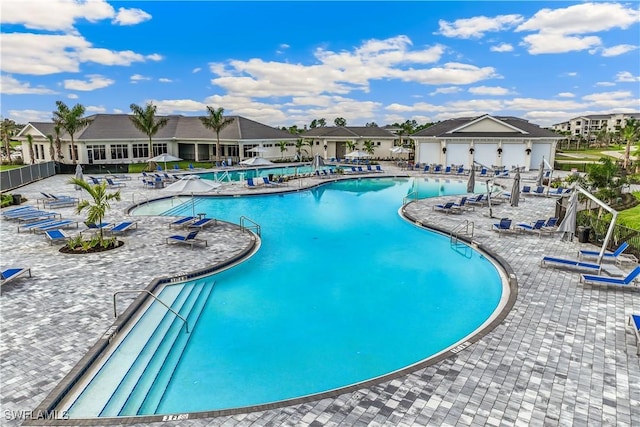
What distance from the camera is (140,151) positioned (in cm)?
4459

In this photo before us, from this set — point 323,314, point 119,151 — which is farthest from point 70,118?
point 323,314

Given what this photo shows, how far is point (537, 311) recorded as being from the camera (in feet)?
30.0

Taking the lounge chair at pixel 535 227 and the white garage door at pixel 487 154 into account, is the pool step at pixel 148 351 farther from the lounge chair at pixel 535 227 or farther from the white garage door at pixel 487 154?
the white garage door at pixel 487 154

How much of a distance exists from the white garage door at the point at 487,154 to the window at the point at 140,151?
34749 millimetres

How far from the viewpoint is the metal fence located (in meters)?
25.7

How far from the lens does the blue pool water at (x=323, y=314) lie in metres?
7.08

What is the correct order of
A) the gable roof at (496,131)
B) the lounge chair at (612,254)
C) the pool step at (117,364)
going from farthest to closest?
the gable roof at (496,131) → the lounge chair at (612,254) → the pool step at (117,364)

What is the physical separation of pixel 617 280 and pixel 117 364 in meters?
11.6

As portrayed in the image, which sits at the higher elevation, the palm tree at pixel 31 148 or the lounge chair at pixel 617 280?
the palm tree at pixel 31 148

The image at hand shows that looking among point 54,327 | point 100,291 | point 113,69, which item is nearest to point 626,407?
point 54,327

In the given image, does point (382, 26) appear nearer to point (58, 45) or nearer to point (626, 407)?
point (58, 45)

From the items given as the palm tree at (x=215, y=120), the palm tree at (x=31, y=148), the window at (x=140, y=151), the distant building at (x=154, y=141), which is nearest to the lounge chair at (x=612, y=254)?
the distant building at (x=154, y=141)

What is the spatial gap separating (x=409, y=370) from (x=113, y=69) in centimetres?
4920

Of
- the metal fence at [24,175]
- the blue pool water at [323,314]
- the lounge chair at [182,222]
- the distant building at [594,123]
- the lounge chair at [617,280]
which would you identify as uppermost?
the distant building at [594,123]
